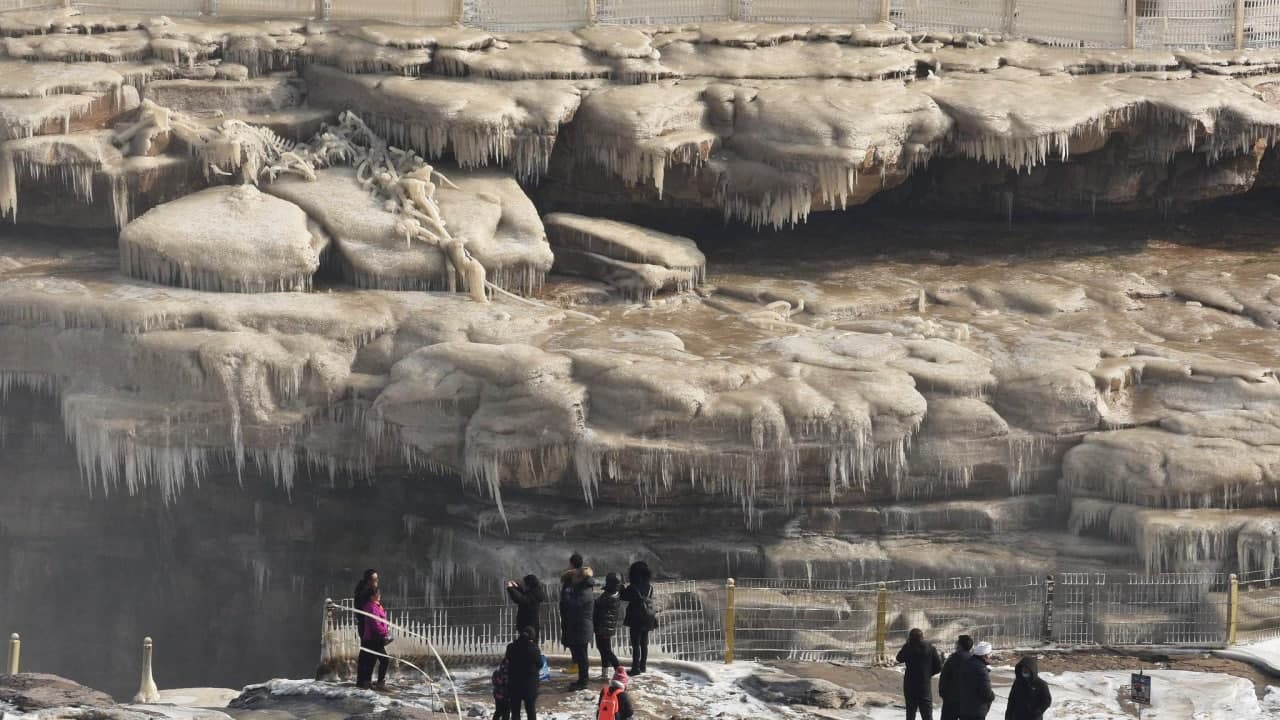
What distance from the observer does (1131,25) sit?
32.8 m

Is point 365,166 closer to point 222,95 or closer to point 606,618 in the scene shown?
point 222,95

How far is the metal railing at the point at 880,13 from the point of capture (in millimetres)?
32219

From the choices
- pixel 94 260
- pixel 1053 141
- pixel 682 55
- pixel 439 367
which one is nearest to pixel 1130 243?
pixel 1053 141

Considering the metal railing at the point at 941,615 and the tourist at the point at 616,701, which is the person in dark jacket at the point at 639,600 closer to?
the tourist at the point at 616,701

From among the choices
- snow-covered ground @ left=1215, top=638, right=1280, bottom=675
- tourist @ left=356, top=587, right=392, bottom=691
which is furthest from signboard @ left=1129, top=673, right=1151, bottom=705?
Result: tourist @ left=356, top=587, right=392, bottom=691

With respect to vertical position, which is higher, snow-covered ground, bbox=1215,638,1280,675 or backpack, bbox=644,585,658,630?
backpack, bbox=644,585,658,630

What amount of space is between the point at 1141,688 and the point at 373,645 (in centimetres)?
719

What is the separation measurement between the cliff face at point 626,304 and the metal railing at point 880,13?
58 centimetres

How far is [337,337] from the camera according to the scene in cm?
2694

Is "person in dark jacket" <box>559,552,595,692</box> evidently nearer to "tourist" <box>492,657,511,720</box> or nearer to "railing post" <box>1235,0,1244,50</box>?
"tourist" <box>492,657,511,720</box>

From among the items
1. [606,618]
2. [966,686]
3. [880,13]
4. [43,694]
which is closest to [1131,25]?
[880,13]

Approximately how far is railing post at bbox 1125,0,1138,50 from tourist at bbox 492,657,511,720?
17011 millimetres

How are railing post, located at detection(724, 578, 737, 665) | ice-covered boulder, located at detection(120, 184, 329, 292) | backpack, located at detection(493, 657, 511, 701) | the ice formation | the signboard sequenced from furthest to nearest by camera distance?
ice-covered boulder, located at detection(120, 184, 329, 292) < the ice formation < railing post, located at detection(724, 578, 737, 665) < the signboard < backpack, located at detection(493, 657, 511, 701)

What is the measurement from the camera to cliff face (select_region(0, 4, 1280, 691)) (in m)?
25.9
